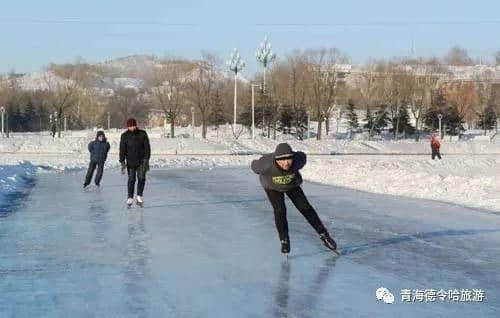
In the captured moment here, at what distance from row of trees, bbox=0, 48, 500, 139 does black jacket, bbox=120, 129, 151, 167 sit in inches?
2351

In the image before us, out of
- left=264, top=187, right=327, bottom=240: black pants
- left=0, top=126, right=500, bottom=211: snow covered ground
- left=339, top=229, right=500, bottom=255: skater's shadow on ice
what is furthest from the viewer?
left=0, top=126, right=500, bottom=211: snow covered ground

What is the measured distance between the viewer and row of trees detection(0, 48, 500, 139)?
254 ft

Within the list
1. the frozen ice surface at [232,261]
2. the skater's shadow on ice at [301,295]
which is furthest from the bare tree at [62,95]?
the skater's shadow on ice at [301,295]

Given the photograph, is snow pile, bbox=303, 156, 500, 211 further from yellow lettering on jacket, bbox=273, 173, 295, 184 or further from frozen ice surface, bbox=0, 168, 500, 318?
yellow lettering on jacket, bbox=273, 173, 295, 184

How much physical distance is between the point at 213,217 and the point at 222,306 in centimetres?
670

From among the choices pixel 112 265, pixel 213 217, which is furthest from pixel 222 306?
pixel 213 217

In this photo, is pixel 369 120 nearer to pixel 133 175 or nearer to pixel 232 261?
pixel 133 175

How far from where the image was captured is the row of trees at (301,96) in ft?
254

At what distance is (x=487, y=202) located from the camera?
14.8 m

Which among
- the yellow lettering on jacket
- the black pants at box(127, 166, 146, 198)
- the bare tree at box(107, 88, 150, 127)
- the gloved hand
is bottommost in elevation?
the black pants at box(127, 166, 146, 198)

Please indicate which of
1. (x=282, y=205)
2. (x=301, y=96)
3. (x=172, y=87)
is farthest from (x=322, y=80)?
(x=282, y=205)

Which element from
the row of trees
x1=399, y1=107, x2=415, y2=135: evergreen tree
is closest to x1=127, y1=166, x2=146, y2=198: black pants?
the row of trees

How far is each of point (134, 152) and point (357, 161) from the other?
2442 cm

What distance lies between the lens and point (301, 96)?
78.8m
